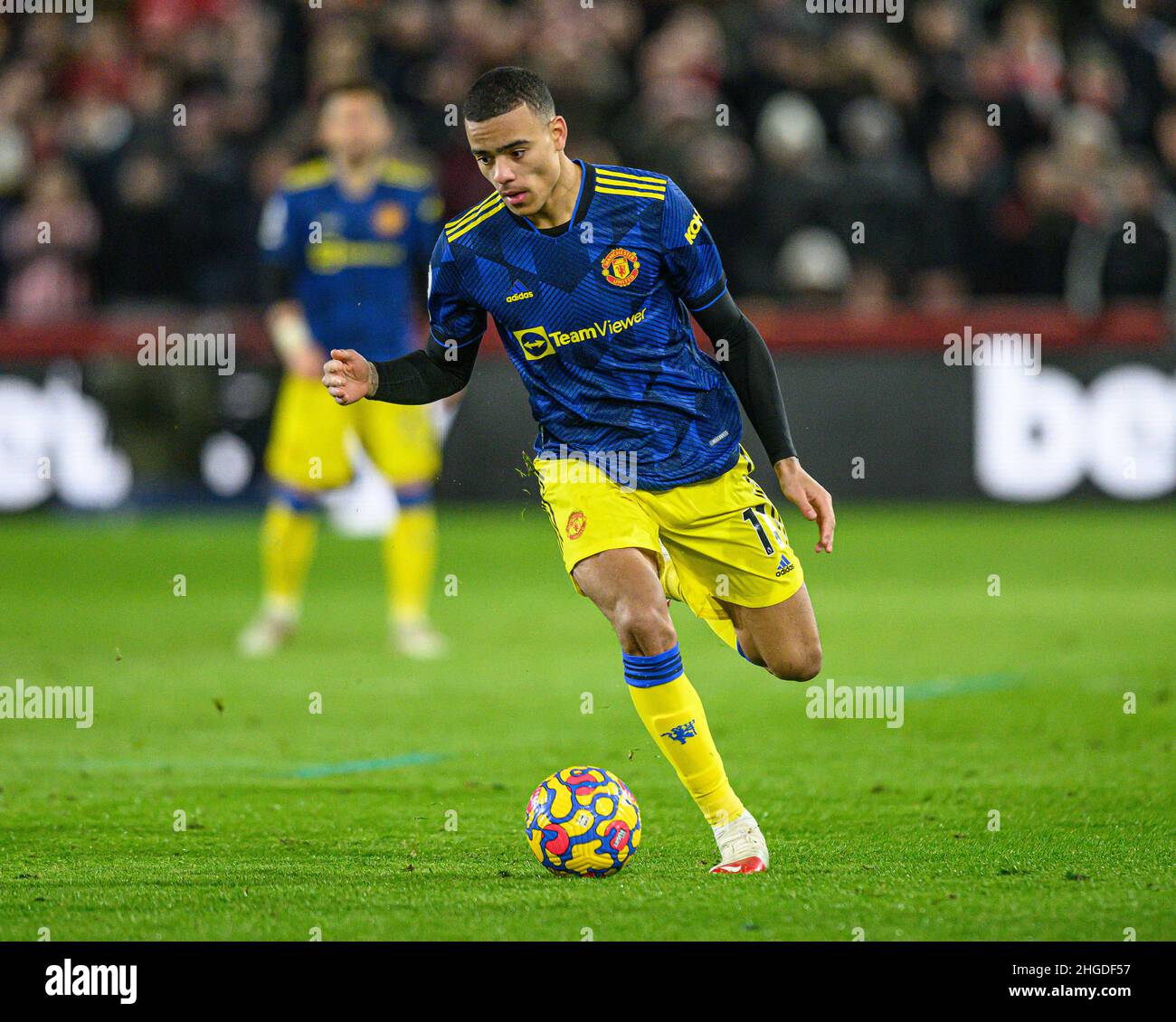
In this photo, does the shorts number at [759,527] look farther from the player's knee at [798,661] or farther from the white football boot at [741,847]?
the white football boot at [741,847]

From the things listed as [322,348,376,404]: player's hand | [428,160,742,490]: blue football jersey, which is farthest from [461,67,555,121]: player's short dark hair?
[322,348,376,404]: player's hand

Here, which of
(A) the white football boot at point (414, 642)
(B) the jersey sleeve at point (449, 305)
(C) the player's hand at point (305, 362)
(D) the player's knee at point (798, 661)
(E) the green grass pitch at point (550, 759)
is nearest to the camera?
(E) the green grass pitch at point (550, 759)

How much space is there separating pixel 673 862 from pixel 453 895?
71cm

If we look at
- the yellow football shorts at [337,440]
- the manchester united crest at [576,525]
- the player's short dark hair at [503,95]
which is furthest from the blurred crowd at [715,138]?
the manchester united crest at [576,525]

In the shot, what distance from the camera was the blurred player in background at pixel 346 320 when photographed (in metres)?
9.66

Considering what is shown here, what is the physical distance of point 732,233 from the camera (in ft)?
47.5

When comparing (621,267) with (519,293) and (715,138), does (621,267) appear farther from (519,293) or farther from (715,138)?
(715,138)

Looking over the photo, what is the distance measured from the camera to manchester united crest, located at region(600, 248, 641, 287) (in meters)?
5.38

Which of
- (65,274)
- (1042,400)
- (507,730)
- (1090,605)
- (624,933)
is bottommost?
(624,933)

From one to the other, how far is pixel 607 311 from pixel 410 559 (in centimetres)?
453

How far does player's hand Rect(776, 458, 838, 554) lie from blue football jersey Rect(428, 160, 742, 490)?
370mm

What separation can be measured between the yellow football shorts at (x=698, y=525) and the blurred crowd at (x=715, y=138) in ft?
27.9

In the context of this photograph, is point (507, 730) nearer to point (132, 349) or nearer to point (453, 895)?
point (453, 895)

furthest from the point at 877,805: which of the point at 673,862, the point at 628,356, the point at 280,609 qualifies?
the point at 280,609
